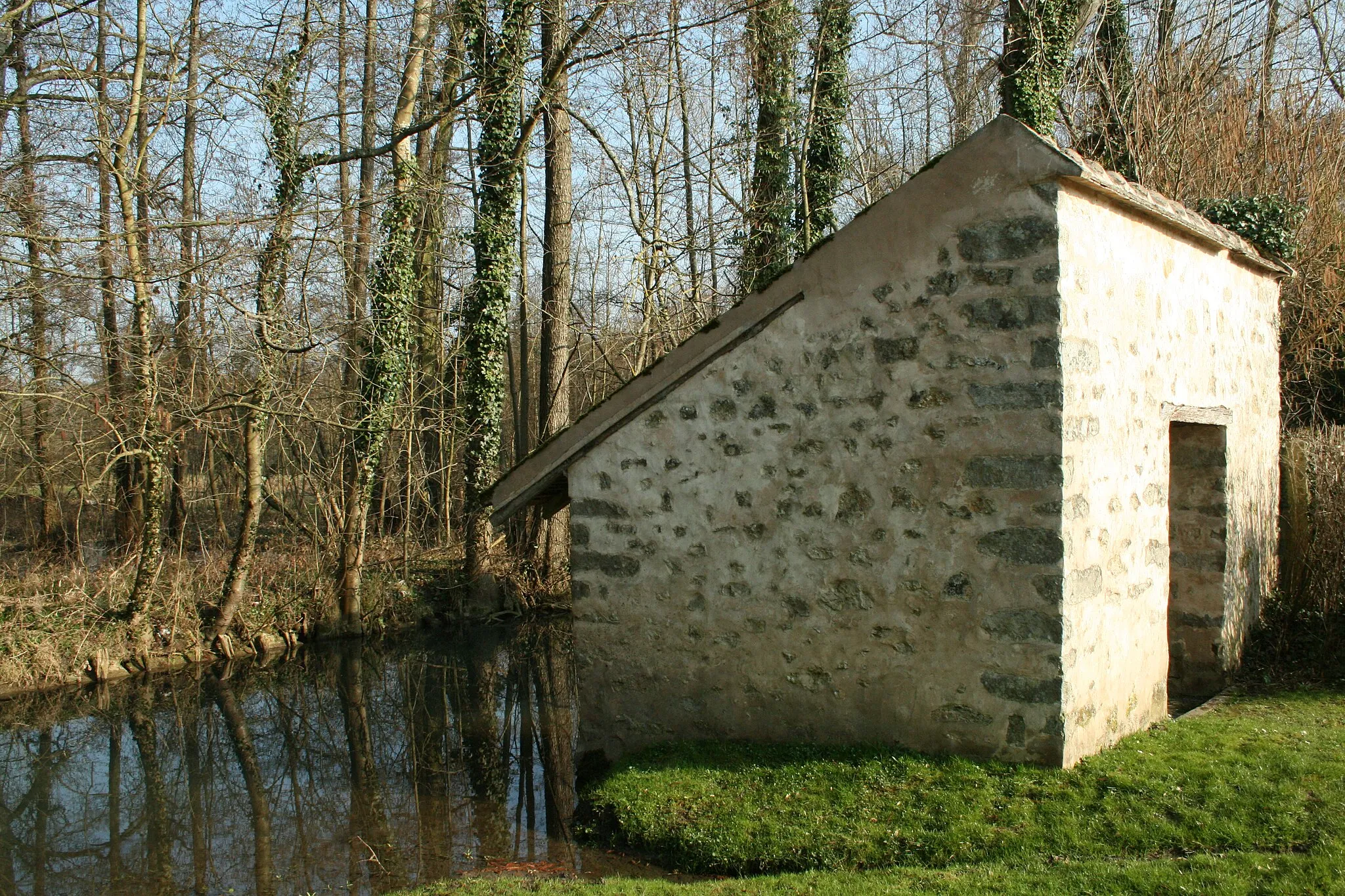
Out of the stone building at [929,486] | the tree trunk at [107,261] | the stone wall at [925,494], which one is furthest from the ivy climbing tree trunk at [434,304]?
the stone wall at [925,494]

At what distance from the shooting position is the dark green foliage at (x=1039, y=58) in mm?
12461

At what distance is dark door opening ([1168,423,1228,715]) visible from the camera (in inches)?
293

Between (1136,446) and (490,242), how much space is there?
32.5 feet

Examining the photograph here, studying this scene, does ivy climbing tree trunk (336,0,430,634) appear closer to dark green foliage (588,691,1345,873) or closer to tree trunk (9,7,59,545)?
tree trunk (9,7,59,545)

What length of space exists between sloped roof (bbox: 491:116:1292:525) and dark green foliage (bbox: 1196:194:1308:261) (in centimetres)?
69

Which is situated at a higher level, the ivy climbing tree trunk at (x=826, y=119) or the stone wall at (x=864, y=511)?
the ivy climbing tree trunk at (x=826, y=119)

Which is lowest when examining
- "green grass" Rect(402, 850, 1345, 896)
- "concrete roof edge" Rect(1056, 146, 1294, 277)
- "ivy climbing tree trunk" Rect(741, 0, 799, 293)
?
"green grass" Rect(402, 850, 1345, 896)

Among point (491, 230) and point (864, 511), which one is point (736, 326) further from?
point (491, 230)

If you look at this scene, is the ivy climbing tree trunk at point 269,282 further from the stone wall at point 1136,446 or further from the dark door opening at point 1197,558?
the dark door opening at point 1197,558

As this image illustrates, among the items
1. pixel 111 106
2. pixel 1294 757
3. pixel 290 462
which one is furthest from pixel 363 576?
pixel 1294 757

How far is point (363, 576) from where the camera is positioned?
14.0 meters

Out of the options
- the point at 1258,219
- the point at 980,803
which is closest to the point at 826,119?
the point at 1258,219

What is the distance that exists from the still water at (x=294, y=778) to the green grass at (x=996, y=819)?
0.64m

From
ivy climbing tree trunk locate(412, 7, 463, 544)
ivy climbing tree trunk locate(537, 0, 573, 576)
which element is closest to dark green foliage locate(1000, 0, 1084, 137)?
ivy climbing tree trunk locate(537, 0, 573, 576)
